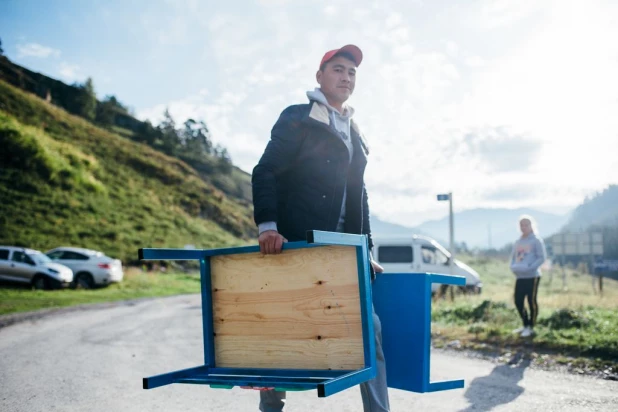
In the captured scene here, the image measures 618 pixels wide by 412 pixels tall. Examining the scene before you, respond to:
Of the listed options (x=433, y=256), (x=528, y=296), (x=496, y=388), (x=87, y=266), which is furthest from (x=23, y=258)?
(x=496, y=388)

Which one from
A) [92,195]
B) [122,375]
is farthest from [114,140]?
[122,375]

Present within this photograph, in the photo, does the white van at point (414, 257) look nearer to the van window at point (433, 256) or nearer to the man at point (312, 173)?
the van window at point (433, 256)

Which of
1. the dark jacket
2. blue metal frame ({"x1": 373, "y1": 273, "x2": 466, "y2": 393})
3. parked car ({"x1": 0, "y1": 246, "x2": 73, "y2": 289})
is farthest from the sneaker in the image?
parked car ({"x1": 0, "y1": 246, "x2": 73, "y2": 289})

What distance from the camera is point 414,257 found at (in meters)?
18.9

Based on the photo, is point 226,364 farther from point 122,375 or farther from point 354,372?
point 122,375

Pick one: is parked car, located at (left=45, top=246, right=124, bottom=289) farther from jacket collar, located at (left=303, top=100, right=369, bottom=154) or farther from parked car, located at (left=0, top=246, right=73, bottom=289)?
jacket collar, located at (left=303, top=100, right=369, bottom=154)

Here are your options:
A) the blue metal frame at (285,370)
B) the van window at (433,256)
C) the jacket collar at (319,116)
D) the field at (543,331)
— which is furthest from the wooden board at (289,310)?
the van window at (433,256)

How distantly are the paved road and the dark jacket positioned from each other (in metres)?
2.16

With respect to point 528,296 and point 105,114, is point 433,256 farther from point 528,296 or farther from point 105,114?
point 105,114

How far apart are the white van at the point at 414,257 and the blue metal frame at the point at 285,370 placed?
16.0 meters

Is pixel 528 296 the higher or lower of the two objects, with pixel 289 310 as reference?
lower

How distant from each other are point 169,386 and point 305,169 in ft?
11.3

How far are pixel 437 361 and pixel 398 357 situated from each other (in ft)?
13.6

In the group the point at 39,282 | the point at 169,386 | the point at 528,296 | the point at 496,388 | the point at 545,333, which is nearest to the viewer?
the point at 496,388
